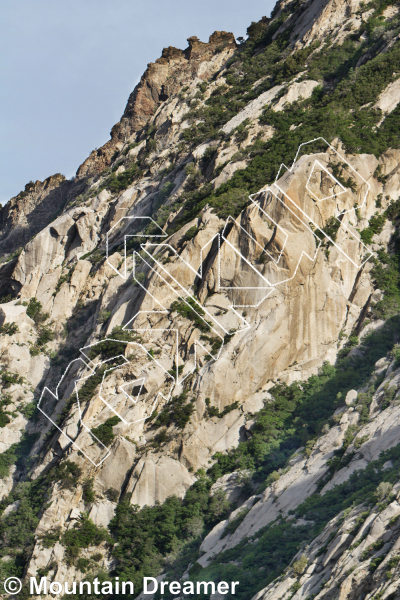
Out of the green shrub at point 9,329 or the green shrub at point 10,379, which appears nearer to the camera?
the green shrub at point 10,379

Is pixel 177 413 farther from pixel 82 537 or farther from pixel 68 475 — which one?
pixel 82 537

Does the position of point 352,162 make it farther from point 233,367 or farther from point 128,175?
point 128,175

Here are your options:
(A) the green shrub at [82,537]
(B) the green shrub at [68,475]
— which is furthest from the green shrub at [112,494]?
(B) the green shrub at [68,475]

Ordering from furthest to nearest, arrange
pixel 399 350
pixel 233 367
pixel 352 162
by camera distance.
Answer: pixel 352 162 → pixel 233 367 → pixel 399 350

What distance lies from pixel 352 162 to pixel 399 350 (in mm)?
13746

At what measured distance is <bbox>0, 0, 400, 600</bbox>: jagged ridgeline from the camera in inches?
1054

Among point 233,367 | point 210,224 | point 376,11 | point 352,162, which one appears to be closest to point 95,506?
point 233,367

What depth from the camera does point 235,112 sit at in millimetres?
54406

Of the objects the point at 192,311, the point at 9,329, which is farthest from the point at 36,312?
the point at 192,311

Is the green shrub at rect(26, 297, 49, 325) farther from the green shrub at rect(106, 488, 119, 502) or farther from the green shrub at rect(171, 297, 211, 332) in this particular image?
the green shrub at rect(106, 488, 119, 502)

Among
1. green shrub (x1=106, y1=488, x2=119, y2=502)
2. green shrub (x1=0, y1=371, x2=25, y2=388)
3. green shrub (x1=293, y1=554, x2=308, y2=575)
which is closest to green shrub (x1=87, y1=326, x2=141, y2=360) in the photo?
green shrub (x1=106, y1=488, x2=119, y2=502)

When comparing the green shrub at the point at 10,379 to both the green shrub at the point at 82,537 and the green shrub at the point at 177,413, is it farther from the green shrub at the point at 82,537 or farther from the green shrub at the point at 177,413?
the green shrub at the point at 82,537

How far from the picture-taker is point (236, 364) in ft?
115

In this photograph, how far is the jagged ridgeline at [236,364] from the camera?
87.9 feet
